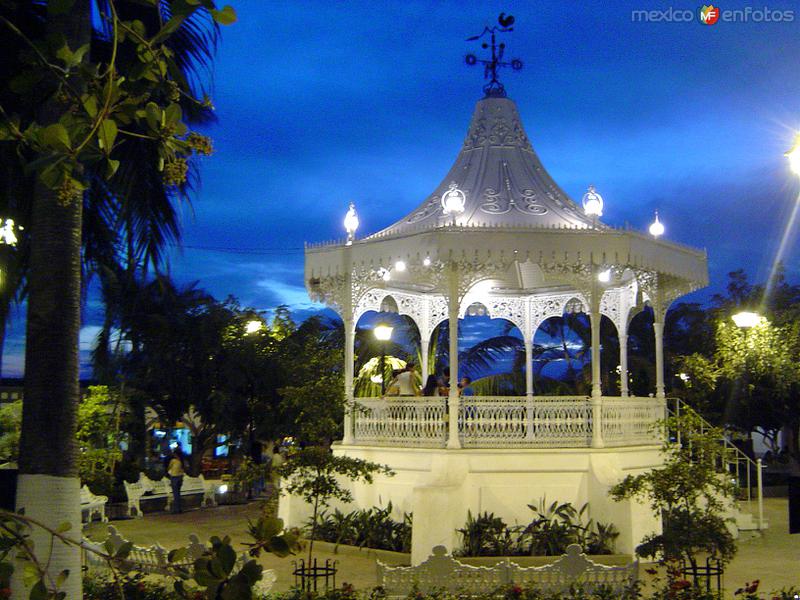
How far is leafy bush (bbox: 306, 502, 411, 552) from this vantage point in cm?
1495

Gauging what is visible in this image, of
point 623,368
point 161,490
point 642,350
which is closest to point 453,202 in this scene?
point 623,368

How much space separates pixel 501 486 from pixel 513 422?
3.38 feet

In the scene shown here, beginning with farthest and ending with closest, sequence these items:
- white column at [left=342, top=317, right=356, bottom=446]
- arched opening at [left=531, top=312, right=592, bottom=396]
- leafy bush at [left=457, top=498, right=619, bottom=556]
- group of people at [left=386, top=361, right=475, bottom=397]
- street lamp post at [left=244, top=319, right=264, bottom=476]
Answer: arched opening at [left=531, top=312, right=592, bottom=396]
street lamp post at [left=244, top=319, right=264, bottom=476]
group of people at [left=386, top=361, right=475, bottom=397]
white column at [left=342, top=317, right=356, bottom=446]
leafy bush at [left=457, top=498, right=619, bottom=556]

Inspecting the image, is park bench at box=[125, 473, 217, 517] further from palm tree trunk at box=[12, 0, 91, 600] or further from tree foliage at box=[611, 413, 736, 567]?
palm tree trunk at box=[12, 0, 91, 600]

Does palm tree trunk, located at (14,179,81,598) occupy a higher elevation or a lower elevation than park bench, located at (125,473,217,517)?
higher

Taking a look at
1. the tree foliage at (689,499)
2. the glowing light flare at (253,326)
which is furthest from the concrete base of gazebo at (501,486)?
the glowing light flare at (253,326)

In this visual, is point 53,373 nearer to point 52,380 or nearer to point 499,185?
point 52,380

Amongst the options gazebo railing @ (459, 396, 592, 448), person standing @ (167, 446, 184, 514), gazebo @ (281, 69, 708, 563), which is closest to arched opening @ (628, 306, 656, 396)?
gazebo @ (281, 69, 708, 563)

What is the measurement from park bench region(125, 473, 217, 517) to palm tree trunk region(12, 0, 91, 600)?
15.0 m

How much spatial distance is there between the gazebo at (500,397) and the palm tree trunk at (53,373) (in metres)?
7.49

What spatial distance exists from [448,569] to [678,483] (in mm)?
3292

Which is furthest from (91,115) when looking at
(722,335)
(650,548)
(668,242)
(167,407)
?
(167,407)

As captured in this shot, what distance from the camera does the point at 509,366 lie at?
37312 mm

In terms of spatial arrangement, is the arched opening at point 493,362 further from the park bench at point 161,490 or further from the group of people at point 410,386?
the park bench at point 161,490
